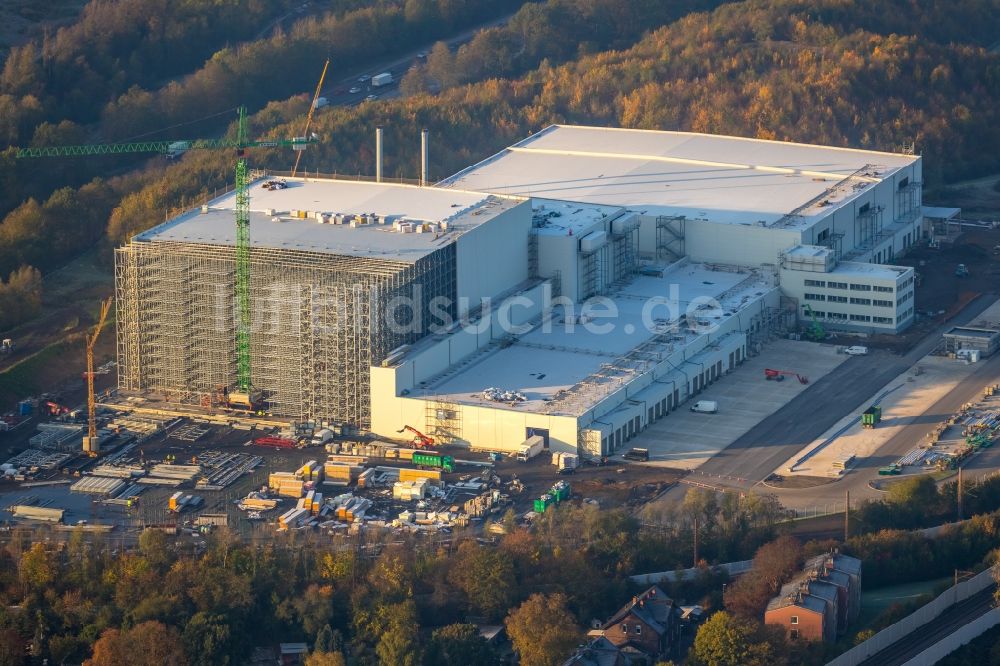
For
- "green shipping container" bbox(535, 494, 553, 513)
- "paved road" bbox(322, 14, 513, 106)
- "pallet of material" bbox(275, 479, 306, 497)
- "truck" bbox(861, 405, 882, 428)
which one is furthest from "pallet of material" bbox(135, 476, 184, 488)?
"paved road" bbox(322, 14, 513, 106)

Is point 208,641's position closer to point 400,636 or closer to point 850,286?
point 400,636

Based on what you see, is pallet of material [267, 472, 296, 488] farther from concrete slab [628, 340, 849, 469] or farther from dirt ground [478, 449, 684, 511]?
concrete slab [628, 340, 849, 469]

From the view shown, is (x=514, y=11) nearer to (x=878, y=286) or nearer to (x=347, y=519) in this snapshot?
(x=878, y=286)

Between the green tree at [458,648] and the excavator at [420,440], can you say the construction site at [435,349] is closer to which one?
the excavator at [420,440]

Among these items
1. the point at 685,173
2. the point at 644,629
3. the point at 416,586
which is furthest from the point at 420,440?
the point at 685,173

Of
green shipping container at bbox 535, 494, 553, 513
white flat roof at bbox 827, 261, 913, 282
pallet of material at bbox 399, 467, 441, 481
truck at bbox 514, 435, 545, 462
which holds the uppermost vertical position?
white flat roof at bbox 827, 261, 913, 282
